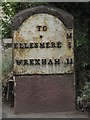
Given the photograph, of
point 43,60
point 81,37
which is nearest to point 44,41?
point 43,60

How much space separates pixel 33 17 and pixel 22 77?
95 cm

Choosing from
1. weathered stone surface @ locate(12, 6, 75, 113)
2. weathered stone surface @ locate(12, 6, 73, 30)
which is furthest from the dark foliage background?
weathered stone surface @ locate(12, 6, 73, 30)

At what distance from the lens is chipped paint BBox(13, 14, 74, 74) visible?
6.16 m

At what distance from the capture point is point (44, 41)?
6.22 metres

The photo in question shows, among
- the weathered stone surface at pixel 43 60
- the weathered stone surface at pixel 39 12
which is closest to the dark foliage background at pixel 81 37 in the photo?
the weathered stone surface at pixel 43 60

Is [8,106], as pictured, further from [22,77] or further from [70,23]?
[70,23]

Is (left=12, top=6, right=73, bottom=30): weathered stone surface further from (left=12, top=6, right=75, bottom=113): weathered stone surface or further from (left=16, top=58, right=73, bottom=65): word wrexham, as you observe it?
(left=16, top=58, right=73, bottom=65): word wrexham

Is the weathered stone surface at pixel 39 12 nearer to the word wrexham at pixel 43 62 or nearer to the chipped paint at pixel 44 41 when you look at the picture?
the chipped paint at pixel 44 41

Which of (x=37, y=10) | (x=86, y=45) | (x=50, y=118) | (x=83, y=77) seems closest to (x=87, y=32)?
(x=86, y=45)

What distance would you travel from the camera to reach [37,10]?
6.16 metres

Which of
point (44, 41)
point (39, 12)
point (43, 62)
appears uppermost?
point (39, 12)

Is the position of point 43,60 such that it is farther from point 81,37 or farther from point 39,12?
point 81,37

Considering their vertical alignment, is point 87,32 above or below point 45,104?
above

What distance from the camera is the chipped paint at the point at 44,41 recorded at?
6.16 m
